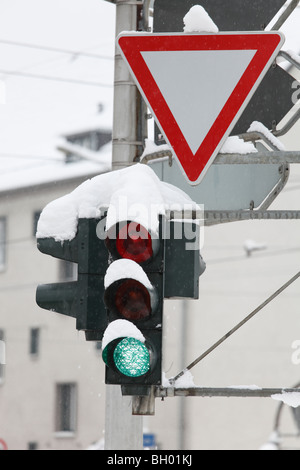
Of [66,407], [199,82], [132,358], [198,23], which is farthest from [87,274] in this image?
[66,407]

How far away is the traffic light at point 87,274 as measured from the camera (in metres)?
4.54

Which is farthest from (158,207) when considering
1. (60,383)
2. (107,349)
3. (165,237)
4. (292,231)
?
(60,383)

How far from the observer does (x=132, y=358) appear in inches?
171

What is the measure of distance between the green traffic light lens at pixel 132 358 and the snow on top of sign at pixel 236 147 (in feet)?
2.88

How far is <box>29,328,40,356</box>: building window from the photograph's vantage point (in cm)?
4144

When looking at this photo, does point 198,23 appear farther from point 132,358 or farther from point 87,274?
point 132,358

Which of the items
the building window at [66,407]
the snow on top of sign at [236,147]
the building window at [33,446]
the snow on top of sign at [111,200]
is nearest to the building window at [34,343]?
the building window at [66,407]

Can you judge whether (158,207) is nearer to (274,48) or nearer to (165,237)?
(165,237)

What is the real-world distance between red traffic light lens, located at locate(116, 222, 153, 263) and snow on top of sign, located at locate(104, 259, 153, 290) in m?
0.04

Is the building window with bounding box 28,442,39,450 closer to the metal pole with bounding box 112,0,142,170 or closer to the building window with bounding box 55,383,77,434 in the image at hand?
the building window with bounding box 55,383,77,434

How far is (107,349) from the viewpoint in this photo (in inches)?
171

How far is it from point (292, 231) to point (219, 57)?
32.3 m

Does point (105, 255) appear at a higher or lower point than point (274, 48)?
lower
